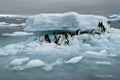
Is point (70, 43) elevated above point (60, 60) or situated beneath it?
elevated above

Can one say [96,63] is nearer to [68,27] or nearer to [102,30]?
[68,27]

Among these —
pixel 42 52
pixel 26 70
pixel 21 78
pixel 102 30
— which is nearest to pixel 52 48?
pixel 42 52

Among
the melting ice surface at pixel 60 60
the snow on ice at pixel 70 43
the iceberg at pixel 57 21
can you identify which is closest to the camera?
the melting ice surface at pixel 60 60

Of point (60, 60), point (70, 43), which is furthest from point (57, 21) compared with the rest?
point (60, 60)

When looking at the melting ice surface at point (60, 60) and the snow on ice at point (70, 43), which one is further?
the snow on ice at point (70, 43)

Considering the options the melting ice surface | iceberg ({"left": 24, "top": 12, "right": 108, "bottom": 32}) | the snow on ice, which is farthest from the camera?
iceberg ({"left": 24, "top": 12, "right": 108, "bottom": 32})

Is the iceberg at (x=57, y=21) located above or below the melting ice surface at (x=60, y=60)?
above

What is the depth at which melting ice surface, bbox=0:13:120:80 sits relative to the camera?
16.0 feet

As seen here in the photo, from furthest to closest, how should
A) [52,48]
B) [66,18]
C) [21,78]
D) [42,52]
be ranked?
[66,18]
[52,48]
[42,52]
[21,78]

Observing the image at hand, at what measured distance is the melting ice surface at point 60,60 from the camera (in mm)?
4875

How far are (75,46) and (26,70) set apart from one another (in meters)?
4.51

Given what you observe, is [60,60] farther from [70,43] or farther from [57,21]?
[57,21]

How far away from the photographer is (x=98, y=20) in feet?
38.0

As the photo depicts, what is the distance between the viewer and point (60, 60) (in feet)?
21.4
